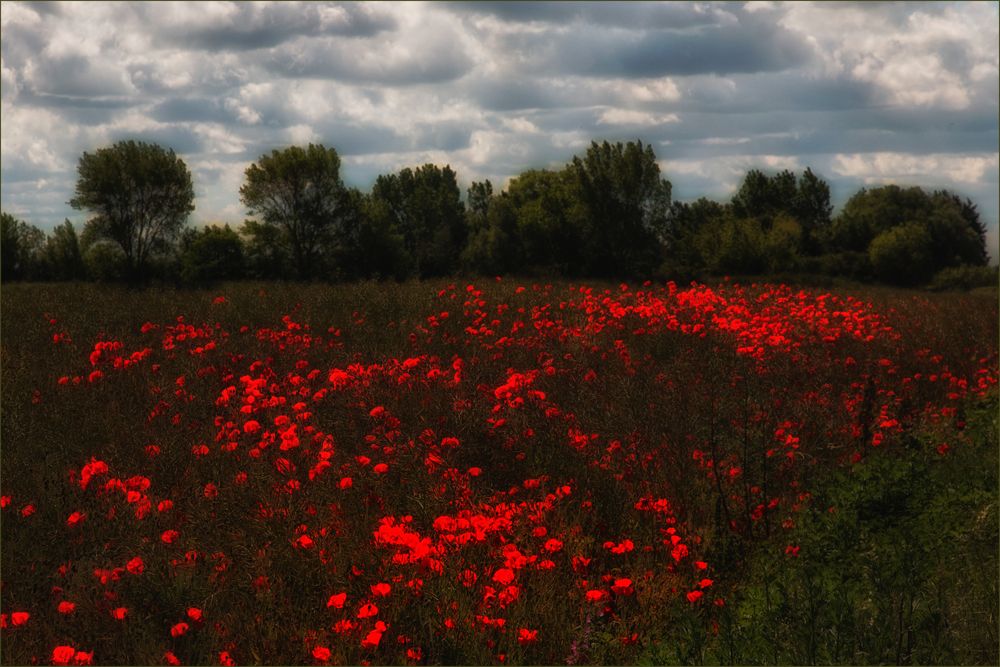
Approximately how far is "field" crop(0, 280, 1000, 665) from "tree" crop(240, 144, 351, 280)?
2313 cm

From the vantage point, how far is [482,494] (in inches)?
247

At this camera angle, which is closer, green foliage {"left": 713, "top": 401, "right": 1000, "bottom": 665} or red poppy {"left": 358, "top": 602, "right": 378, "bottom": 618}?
red poppy {"left": 358, "top": 602, "right": 378, "bottom": 618}

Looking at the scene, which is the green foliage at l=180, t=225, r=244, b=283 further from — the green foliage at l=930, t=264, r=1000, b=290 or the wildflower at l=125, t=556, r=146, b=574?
the green foliage at l=930, t=264, r=1000, b=290

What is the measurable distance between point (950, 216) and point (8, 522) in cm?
6992

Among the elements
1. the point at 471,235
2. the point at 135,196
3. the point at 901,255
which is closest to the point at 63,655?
the point at 135,196

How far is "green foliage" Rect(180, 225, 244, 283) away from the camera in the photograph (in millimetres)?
30391

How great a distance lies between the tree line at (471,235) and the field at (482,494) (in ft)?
25.8

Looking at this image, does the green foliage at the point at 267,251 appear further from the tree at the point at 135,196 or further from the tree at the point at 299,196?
the tree at the point at 135,196

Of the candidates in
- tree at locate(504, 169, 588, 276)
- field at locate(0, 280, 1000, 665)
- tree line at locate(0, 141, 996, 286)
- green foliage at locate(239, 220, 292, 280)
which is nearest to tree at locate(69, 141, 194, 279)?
tree line at locate(0, 141, 996, 286)

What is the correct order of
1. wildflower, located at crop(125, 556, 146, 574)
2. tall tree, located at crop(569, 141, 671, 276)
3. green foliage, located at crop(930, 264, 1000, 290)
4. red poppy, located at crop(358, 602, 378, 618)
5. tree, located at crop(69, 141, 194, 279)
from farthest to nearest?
1. green foliage, located at crop(930, 264, 1000, 290)
2. tall tree, located at crop(569, 141, 671, 276)
3. tree, located at crop(69, 141, 194, 279)
4. wildflower, located at crop(125, 556, 146, 574)
5. red poppy, located at crop(358, 602, 378, 618)

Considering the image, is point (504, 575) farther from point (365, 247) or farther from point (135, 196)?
point (365, 247)

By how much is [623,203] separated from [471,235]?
19.5 metres

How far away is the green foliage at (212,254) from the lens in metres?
30.4

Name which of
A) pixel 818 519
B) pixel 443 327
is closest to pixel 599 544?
pixel 818 519
